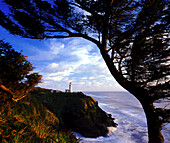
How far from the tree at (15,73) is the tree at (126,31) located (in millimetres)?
2157

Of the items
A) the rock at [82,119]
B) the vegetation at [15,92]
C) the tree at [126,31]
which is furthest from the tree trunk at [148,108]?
the vegetation at [15,92]

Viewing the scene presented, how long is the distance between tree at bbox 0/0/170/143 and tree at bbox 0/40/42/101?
2157mm

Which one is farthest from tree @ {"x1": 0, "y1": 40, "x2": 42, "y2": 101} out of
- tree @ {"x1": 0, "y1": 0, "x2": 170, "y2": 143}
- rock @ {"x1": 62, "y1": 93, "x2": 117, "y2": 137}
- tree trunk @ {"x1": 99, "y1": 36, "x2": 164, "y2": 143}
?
rock @ {"x1": 62, "y1": 93, "x2": 117, "y2": 137}

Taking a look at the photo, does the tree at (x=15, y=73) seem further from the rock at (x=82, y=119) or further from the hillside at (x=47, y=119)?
the rock at (x=82, y=119)

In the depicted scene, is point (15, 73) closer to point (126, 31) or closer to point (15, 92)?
point (15, 92)

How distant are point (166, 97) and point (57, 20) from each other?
19.7 feet

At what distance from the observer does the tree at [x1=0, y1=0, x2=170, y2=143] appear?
3.85m

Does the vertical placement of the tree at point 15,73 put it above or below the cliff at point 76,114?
above

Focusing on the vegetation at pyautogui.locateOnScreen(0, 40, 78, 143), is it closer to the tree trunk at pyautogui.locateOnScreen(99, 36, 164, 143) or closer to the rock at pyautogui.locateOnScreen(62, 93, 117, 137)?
the rock at pyautogui.locateOnScreen(62, 93, 117, 137)

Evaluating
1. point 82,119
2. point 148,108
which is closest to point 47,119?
point 82,119

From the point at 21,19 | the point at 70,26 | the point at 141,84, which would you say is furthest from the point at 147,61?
the point at 21,19

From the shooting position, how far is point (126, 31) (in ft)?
14.6

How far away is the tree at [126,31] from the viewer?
12.6ft

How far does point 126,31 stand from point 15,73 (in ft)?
14.9
